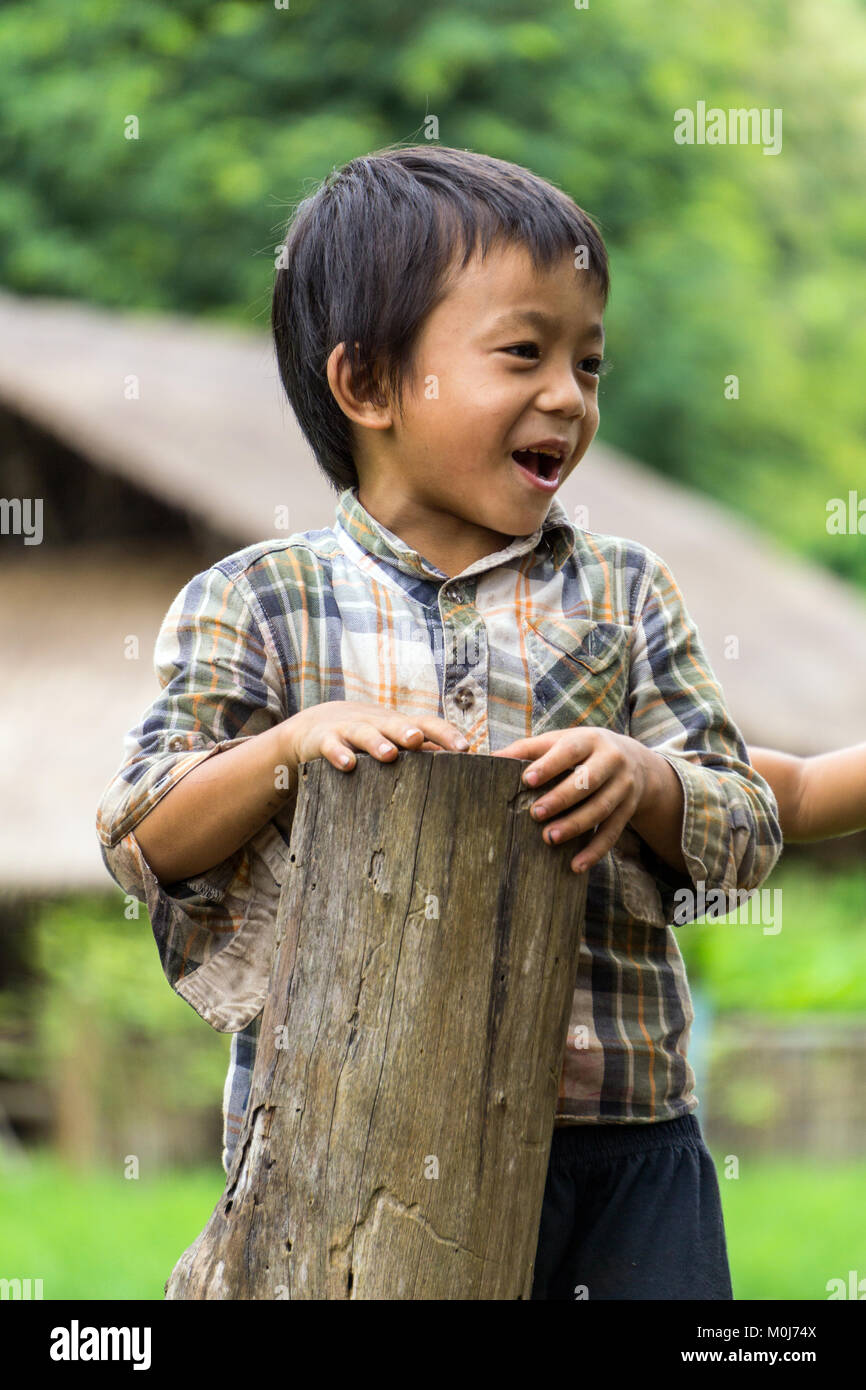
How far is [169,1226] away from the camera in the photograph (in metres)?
6.41

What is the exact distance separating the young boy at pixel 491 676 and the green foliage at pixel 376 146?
1088 centimetres

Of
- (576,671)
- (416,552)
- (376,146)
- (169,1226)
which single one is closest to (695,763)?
(576,671)

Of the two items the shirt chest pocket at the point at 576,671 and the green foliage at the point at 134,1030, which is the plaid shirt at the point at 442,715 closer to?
the shirt chest pocket at the point at 576,671

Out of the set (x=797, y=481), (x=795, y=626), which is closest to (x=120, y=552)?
(x=795, y=626)

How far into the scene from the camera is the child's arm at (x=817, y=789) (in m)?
2.24

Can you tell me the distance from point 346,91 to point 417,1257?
532 inches

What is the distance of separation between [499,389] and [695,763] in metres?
0.45

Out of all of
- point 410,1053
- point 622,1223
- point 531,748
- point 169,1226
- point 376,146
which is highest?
point 376,146

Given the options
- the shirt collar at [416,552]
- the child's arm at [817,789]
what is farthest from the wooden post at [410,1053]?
the child's arm at [817,789]

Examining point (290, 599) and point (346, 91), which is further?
point (346, 91)

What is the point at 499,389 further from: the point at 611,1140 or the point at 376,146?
the point at 376,146

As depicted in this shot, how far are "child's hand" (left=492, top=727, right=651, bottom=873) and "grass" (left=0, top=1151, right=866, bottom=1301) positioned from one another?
3.76m

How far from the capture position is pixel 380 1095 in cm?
153
